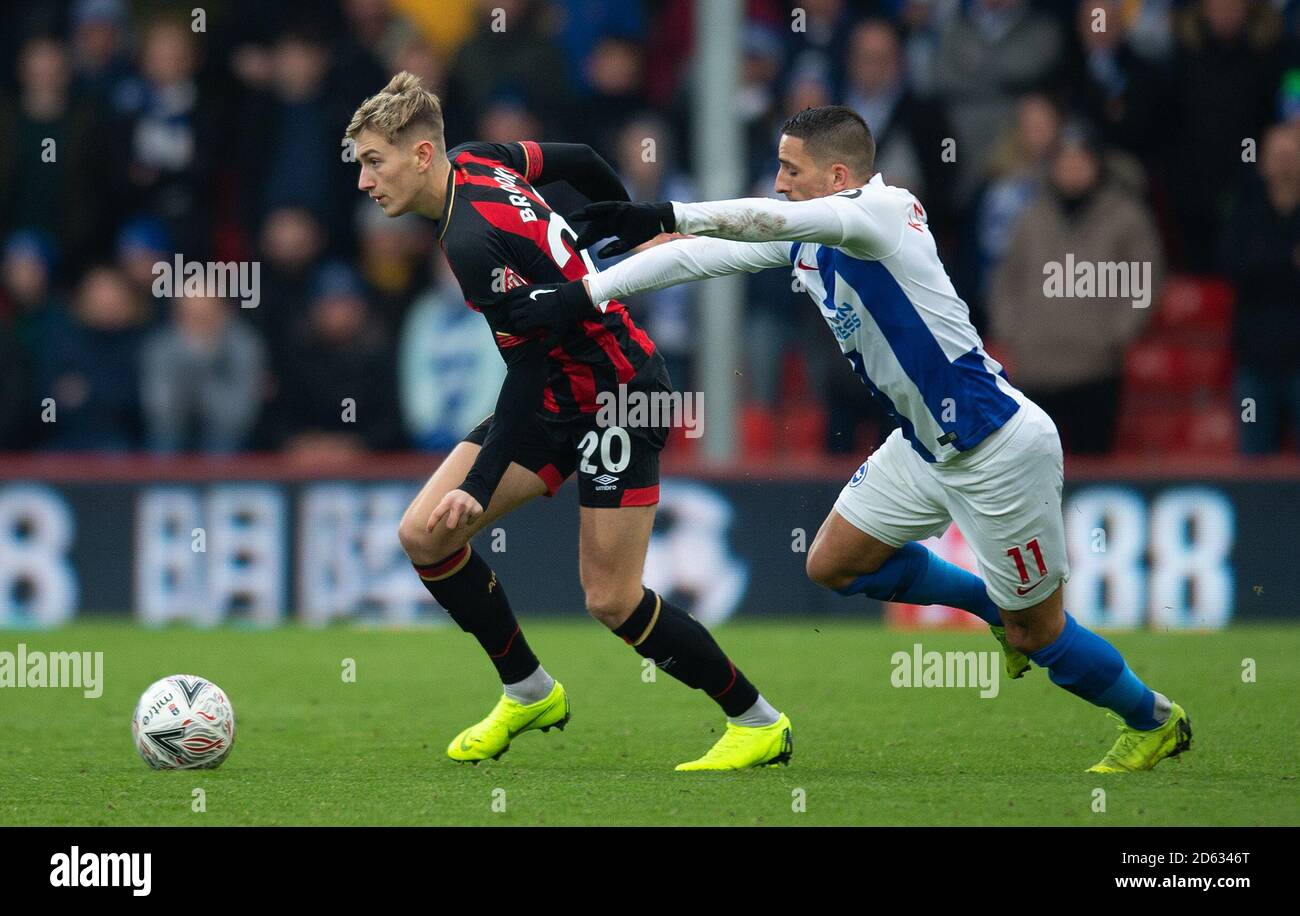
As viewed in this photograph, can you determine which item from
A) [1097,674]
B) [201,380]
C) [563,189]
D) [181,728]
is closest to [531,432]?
[181,728]

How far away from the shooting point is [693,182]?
12234 millimetres

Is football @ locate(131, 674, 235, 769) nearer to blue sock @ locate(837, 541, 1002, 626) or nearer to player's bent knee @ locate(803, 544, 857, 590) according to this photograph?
player's bent knee @ locate(803, 544, 857, 590)

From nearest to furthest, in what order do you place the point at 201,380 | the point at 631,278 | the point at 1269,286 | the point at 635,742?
the point at 631,278, the point at 635,742, the point at 1269,286, the point at 201,380

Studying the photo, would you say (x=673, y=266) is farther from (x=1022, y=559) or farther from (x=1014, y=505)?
(x=1022, y=559)

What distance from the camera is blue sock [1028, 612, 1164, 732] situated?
6172mm

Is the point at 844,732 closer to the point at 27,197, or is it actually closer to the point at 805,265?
the point at 805,265

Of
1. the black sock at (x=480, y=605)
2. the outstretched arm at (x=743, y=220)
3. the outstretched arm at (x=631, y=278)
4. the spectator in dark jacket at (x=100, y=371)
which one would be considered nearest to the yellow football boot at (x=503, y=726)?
the black sock at (x=480, y=605)

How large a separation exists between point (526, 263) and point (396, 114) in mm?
628

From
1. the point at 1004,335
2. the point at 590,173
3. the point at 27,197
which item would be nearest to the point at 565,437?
the point at 590,173

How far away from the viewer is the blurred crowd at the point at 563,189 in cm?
1136

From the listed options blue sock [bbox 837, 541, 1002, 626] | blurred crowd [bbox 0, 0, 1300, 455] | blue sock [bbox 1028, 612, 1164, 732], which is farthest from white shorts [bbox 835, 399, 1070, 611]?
blurred crowd [bbox 0, 0, 1300, 455]

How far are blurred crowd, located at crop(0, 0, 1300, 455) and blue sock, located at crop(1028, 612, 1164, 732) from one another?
525 centimetres

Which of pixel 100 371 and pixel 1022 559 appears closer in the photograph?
pixel 1022 559

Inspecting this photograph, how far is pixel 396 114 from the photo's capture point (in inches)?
251
